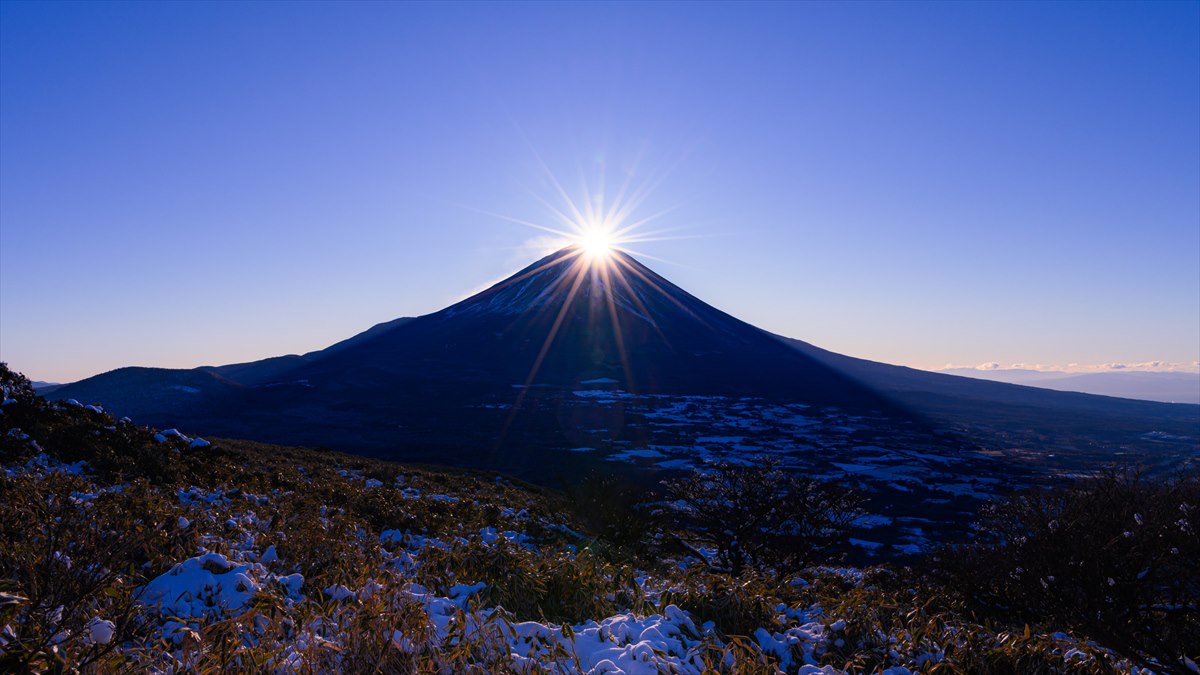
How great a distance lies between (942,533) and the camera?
42094 mm

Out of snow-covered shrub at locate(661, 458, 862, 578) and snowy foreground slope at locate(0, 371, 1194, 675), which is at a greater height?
snowy foreground slope at locate(0, 371, 1194, 675)

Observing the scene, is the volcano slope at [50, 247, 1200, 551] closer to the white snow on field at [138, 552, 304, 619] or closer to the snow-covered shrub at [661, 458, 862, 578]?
the snow-covered shrub at [661, 458, 862, 578]

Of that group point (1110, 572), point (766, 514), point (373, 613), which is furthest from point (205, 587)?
point (766, 514)

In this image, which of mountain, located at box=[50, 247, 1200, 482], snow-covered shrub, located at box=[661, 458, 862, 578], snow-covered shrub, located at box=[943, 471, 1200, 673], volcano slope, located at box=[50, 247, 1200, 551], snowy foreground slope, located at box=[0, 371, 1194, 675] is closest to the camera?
snowy foreground slope, located at box=[0, 371, 1194, 675]

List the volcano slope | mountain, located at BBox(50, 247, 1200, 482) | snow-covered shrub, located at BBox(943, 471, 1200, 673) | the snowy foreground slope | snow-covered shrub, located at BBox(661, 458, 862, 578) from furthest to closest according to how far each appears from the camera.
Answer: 1. mountain, located at BBox(50, 247, 1200, 482)
2. the volcano slope
3. snow-covered shrub, located at BBox(661, 458, 862, 578)
4. snow-covered shrub, located at BBox(943, 471, 1200, 673)
5. the snowy foreground slope

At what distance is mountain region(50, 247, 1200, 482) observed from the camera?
74.0 m

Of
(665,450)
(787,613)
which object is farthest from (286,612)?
(665,450)

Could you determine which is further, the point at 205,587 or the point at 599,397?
the point at 599,397

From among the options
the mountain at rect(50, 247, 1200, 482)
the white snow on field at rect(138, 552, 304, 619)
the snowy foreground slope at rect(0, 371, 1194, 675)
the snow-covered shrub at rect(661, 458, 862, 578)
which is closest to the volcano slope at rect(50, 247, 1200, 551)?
the mountain at rect(50, 247, 1200, 482)

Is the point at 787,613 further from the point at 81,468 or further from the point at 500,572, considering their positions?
the point at 81,468

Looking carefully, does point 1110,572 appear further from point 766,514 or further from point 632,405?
point 632,405

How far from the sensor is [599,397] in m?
105

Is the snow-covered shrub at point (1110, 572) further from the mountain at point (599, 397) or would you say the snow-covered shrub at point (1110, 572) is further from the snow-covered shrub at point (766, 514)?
the mountain at point (599, 397)

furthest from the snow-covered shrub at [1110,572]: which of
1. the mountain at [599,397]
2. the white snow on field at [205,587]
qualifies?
the mountain at [599,397]
